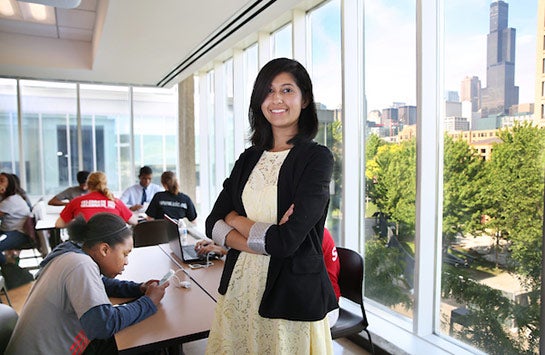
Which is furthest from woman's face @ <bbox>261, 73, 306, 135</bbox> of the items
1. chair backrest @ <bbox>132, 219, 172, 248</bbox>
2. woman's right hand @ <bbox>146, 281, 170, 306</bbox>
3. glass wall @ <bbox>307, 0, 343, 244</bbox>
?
chair backrest @ <bbox>132, 219, 172, 248</bbox>

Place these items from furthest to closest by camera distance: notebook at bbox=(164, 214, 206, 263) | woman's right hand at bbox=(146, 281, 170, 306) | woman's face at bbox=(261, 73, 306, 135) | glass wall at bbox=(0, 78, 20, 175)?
1. glass wall at bbox=(0, 78, 20, 175)
2. notebook at bbox=(164, 214, 206, 263)
3. woman's right hand at bbox=(146, 281, 170, 306)
4. woman's face at bbox=(261, 73, 306, 135)

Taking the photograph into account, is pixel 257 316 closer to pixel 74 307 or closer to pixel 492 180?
pixel 74 307

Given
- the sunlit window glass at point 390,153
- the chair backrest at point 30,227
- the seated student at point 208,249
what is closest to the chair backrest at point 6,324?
the seated student at point 208,249

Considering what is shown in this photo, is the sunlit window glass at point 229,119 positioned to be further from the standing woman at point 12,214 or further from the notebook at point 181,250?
the notebook at point 181,250

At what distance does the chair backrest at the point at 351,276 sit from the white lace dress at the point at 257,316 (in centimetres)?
134

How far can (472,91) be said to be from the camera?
2557 millimetres

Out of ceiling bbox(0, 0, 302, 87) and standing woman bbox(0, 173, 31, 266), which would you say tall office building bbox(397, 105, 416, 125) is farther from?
standing woman bbox(0, 173, 31, 266)

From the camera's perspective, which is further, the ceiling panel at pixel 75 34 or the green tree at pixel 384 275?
the ceiling panel at pixel 75 34

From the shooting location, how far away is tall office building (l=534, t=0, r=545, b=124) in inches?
83.9

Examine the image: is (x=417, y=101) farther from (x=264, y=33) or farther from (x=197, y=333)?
(x=264, y=33)

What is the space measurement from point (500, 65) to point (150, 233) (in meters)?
3.18

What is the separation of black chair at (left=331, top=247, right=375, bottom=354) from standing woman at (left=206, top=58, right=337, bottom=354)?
47.3 inches

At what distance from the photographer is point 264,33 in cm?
491

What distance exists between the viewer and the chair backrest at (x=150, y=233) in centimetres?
368
